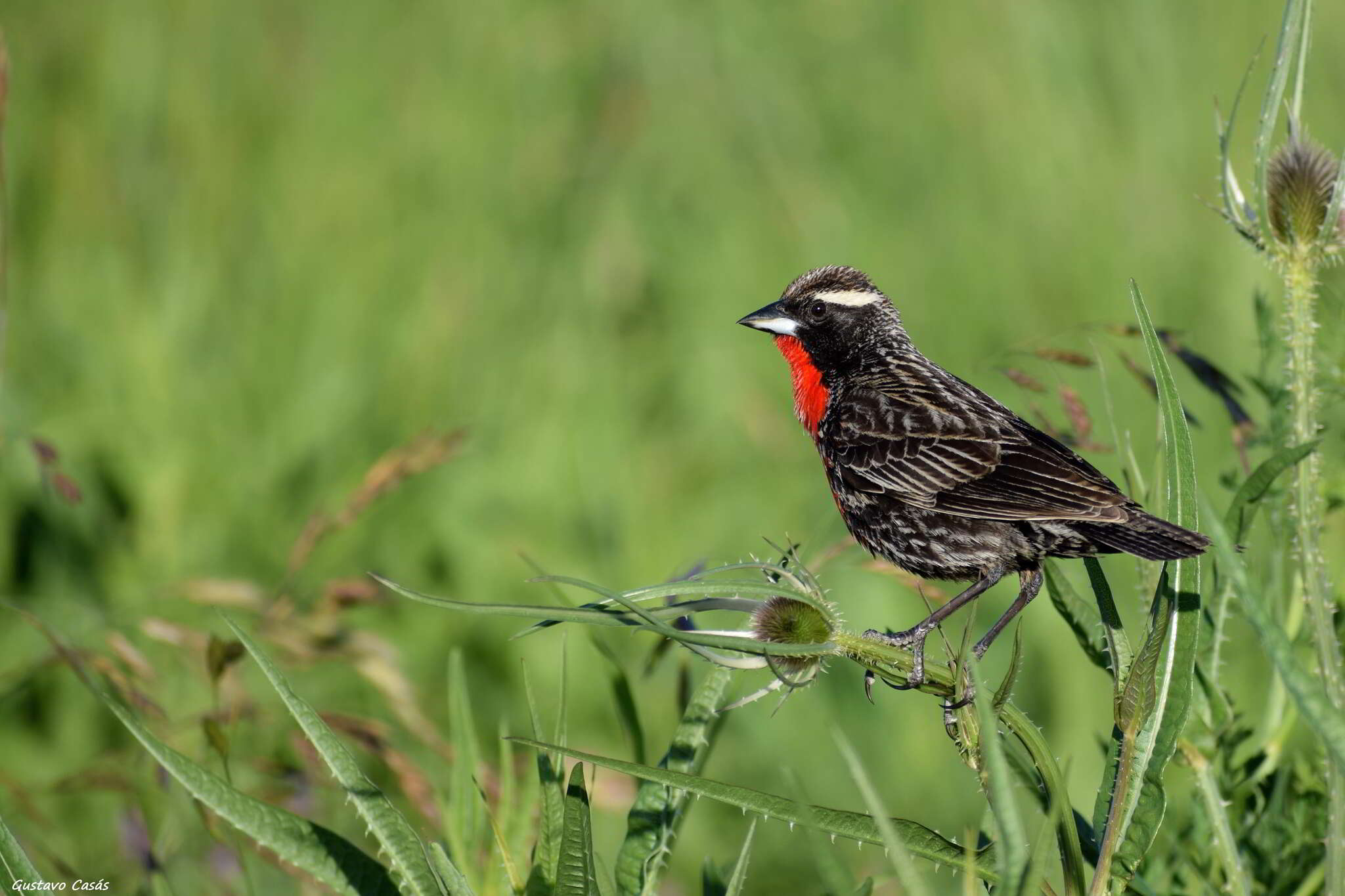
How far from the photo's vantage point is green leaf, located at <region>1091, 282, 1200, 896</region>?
6.32 ft

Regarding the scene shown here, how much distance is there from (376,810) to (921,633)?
101cm

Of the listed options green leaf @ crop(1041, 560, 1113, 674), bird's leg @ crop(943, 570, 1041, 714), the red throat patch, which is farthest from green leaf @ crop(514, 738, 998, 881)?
the red throat patch

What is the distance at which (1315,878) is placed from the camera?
8.52ft

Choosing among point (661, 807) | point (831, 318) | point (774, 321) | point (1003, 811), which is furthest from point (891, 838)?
point (831, 318)

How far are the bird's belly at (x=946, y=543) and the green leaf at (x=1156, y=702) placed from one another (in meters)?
0.88

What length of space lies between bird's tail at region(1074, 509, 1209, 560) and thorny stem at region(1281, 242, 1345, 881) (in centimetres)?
21

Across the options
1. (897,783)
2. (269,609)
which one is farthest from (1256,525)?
(269,609)

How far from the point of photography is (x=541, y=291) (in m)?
6.66

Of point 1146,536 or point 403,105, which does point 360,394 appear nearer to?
point 403,105

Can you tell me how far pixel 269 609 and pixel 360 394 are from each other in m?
2.08

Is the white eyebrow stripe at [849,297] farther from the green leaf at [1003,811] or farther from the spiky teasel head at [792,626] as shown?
the green leaf at [1003,811]

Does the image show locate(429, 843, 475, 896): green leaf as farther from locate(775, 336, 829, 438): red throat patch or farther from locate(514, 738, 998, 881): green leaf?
locate(775, 336, 829, 438): red throat patch

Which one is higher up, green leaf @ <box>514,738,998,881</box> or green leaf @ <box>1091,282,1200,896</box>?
green leaf @ <box>1091,282,1200,896</box>

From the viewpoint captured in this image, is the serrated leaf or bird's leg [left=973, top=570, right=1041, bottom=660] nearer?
the serrated leaf
